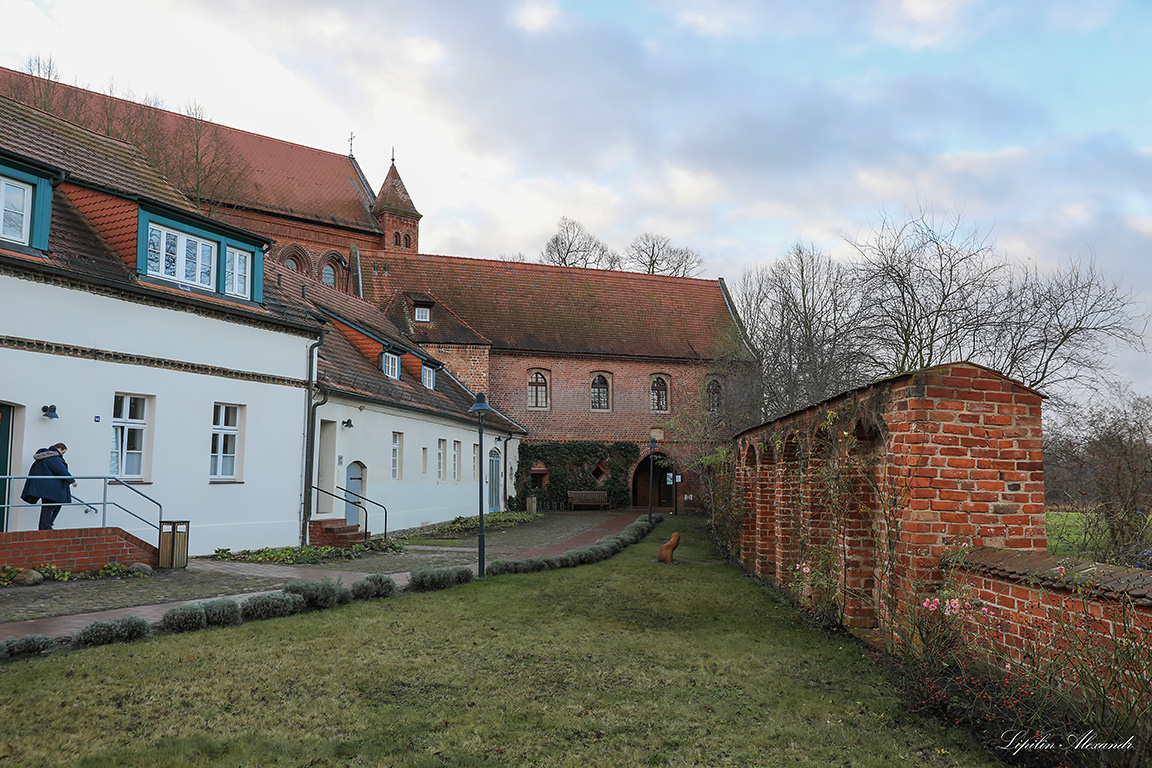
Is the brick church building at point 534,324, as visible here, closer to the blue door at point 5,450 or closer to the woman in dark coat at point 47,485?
the woman in dark coat at point 47,485

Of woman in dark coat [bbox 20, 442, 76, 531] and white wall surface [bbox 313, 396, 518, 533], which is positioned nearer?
woman in dark coat [bbox 20, 442, 76, 531]

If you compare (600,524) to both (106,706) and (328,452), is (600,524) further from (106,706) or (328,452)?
(106,706)

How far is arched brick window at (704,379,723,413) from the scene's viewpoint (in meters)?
34.2

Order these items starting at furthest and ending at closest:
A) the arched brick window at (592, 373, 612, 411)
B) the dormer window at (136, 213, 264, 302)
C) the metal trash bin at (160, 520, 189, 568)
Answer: the arched brick window at (592, 373, 612, 411)
the dormer window at (136, 213, 264, 302)
the metal trash bin at (160, 520, 189, 568)

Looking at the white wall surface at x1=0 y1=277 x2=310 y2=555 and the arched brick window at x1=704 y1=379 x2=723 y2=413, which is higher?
the arched brick window at x1=704 y1=379 x2=723 y2=413

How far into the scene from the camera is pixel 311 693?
224 inches

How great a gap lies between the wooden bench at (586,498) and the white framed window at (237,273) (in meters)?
20.0

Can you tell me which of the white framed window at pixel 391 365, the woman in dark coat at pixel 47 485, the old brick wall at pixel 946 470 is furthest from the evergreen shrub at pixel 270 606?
the white framed window at pixel 391 365

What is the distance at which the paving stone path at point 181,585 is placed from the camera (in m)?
7.74

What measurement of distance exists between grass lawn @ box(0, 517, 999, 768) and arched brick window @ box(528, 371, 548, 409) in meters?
25.2

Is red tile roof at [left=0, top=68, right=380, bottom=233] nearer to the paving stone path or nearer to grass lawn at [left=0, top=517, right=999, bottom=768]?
the paving stone path

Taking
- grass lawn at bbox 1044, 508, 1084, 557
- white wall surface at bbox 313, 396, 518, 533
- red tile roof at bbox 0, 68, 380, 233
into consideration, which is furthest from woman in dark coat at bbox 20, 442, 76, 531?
red tile roof at bbox 0, 68, 380, 233

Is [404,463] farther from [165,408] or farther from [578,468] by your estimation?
[578,468]

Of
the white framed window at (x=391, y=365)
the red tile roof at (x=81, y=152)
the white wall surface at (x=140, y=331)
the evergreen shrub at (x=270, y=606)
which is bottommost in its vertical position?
the evergreen shrub at (x=270, y=606)
